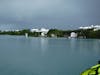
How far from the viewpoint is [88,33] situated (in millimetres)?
133500

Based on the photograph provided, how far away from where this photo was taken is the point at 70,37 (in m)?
154

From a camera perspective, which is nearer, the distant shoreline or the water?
the water

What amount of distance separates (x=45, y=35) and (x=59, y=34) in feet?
59.1

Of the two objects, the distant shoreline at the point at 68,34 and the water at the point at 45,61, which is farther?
the distant shoreline at the point at 68,34

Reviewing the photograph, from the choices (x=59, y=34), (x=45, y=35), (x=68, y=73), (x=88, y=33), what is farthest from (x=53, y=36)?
(x=68, y=73)

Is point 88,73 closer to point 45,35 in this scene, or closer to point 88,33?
point 88,33

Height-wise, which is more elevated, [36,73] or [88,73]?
[88,73]

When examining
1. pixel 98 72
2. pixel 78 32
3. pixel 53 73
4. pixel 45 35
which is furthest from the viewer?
pixel 45 35

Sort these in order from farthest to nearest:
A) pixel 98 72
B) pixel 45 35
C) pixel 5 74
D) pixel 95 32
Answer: pixel 45 35, pixel 95 32, pixel 5 74, pixel 98 72

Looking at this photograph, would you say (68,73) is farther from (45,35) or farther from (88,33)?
(45,35)

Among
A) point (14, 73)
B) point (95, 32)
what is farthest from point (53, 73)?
point (95, 32)

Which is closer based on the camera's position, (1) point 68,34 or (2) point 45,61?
(2) point 45,61

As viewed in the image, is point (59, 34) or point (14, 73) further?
point (59, 34)

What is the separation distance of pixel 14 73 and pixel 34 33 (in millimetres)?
165468
